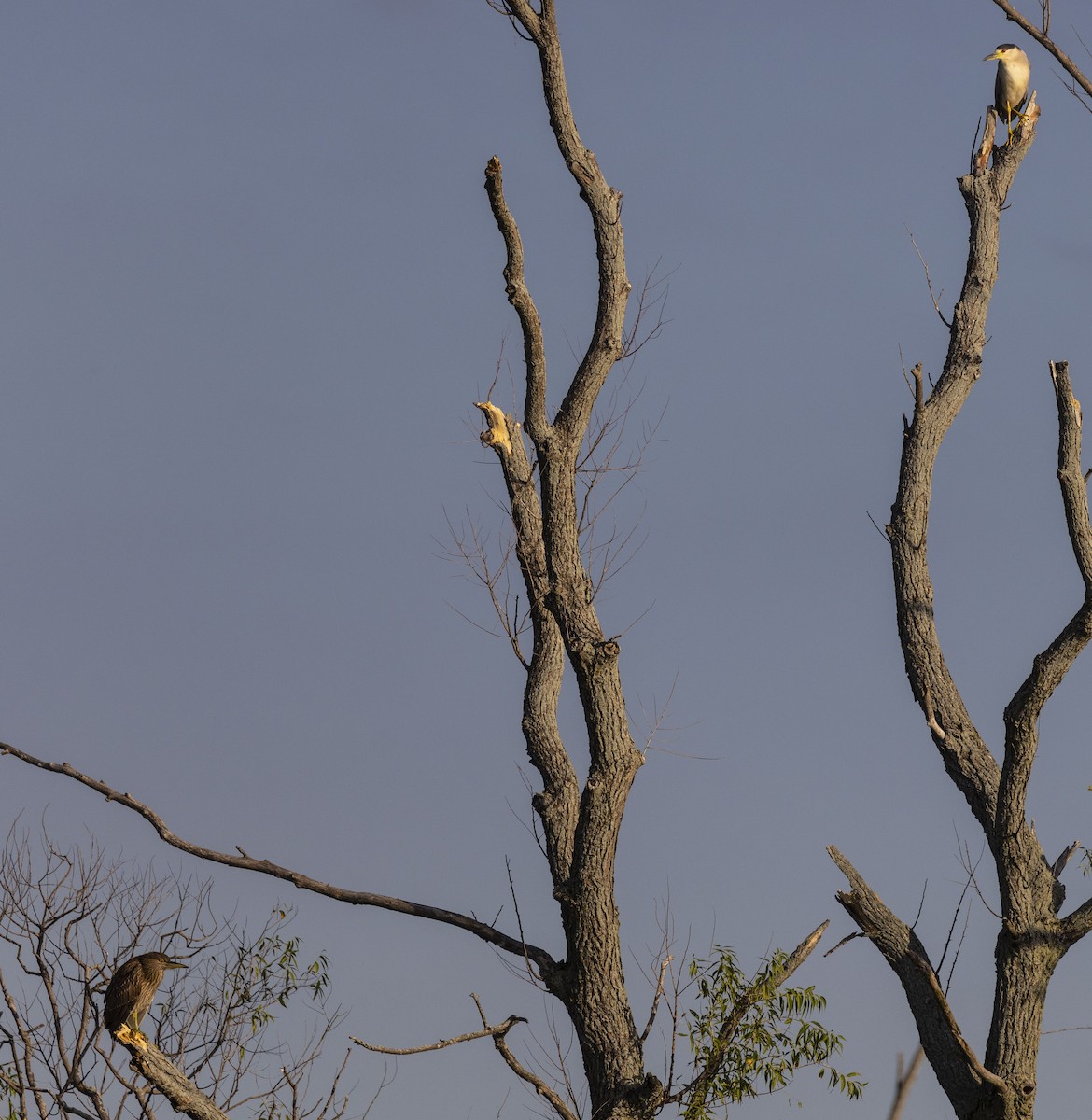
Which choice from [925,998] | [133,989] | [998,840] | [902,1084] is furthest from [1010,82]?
[902,1084]

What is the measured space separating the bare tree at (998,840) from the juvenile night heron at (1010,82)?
2.43 meters

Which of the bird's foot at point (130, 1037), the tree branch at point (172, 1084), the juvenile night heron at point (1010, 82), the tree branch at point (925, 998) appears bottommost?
the tree branch at point (172, 1084)

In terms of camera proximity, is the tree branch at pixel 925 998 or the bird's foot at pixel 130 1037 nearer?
the bird's foot at pixel 130 1037

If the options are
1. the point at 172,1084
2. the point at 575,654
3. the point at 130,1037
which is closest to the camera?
the point at 172,1084

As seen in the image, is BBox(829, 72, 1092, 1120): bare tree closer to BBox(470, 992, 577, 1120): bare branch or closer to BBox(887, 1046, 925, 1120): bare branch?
BBox(470, 992, 577, 1120): bare branch

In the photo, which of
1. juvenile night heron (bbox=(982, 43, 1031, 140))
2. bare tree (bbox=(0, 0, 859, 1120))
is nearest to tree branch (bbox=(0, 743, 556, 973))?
bare tree (bbox=(0, 0, 859, 1120))

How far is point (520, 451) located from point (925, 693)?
104 inches

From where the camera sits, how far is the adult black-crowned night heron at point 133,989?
7.61 metres

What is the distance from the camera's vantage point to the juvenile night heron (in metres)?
9.32

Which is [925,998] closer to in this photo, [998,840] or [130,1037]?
[998,840]

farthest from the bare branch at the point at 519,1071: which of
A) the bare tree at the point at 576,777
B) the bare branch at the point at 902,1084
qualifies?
the bare branch at the point at 902,1084

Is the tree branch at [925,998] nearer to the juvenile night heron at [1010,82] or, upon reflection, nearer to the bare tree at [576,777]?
the bare tree at [576,777]

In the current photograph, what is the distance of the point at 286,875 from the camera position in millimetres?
Result: 7719

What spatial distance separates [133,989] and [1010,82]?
7751 millimetres
